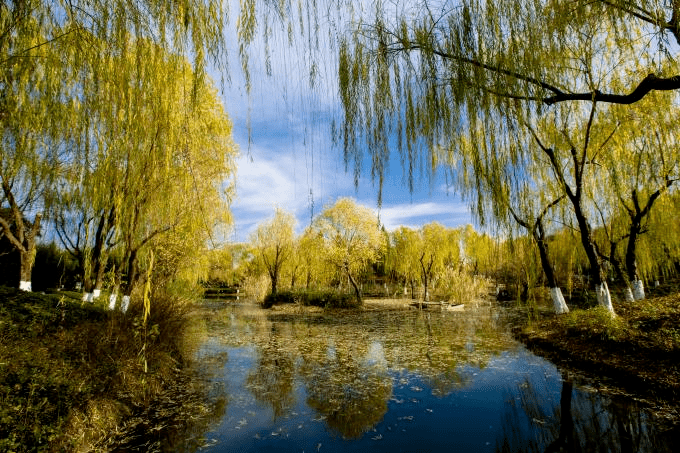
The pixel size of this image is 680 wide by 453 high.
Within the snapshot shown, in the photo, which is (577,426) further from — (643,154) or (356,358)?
(643,154)

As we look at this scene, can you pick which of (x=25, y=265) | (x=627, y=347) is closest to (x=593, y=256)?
(x=627, y=347)

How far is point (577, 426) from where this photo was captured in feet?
13.5

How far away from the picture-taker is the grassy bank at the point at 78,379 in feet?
10.9

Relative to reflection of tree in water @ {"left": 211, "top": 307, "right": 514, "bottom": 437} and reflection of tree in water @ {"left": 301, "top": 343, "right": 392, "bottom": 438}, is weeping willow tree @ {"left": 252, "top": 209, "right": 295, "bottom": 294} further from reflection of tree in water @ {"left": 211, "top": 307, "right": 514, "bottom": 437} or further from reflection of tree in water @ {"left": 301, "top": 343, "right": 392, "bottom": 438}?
reflection of tree in water @ {"left": 301, "top": 343, "right": 392, "bottom": 438}

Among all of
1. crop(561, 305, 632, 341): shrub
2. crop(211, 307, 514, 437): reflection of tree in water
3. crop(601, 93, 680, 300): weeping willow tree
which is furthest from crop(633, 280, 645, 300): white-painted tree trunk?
crop(211, 307, 514, 437): reflection of tree in water

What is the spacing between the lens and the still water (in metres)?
3.96

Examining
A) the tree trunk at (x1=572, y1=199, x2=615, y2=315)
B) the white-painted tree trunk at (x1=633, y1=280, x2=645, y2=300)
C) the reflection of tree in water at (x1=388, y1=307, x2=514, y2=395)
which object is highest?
the tree trunk at (x1=572, y1=199, x2=615, y2=315)

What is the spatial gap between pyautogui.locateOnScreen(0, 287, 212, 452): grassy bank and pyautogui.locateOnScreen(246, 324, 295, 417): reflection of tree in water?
3.37 ft

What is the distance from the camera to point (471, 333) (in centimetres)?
1170

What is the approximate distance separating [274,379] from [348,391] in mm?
1605

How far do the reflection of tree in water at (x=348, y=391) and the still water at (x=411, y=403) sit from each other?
2cm

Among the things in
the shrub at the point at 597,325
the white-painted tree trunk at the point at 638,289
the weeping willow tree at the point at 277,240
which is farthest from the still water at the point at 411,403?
the weeping willow tree at the point at 277,240

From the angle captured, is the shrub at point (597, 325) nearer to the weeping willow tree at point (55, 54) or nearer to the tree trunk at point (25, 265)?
the weeping willow tree at point (55, 54)

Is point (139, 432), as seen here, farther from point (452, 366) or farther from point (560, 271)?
point (560, 271)
